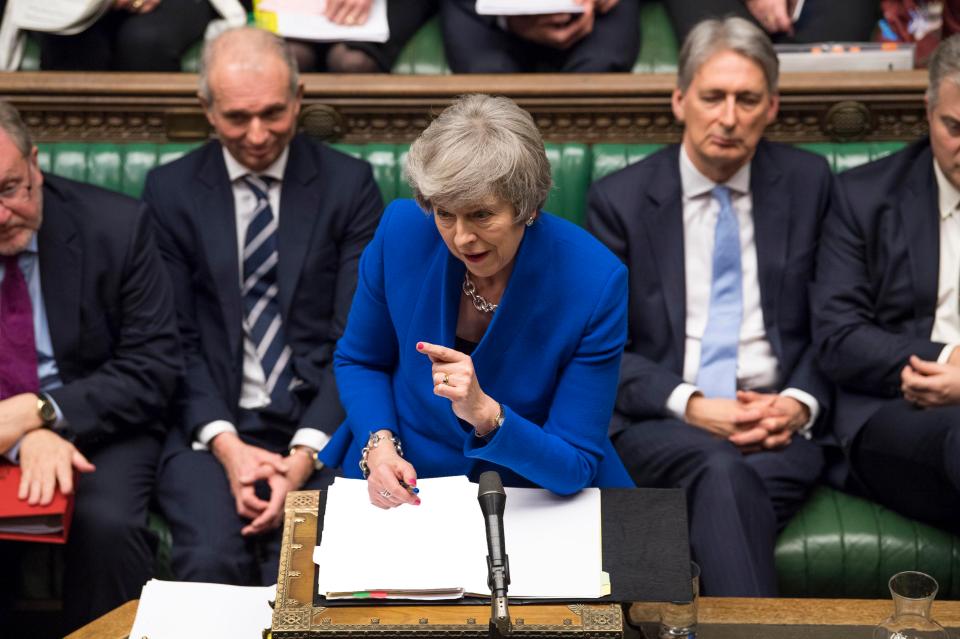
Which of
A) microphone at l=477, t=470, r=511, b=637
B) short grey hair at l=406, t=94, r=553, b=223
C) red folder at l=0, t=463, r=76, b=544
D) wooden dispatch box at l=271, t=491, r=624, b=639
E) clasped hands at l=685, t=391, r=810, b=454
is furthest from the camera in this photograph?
clasped hands at l=685, t=391, r=810, b=454

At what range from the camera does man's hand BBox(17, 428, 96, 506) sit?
279cm

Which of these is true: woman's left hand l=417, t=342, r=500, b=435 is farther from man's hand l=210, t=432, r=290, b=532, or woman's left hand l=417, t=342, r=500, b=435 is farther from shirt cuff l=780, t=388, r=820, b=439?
shirt cuff l=780, t=388, r=820, b=439

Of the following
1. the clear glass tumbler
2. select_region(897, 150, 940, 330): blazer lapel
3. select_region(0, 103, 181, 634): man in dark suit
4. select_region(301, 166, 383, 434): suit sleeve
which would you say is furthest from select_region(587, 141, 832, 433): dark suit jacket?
the clear glass tumbler

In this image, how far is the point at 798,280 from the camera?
333 centimetres

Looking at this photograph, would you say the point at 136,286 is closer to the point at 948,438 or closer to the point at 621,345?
the point at 621,345

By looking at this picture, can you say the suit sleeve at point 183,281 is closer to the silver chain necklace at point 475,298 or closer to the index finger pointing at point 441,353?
the silver chain necklace at point 475,298

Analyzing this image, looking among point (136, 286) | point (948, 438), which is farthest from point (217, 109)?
point (948, 438)

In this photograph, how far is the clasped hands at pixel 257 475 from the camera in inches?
120

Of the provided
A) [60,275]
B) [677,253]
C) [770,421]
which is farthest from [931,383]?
[60,275]

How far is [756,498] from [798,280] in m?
0.64

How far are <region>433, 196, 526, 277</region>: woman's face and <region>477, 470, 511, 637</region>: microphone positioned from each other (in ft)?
1.77

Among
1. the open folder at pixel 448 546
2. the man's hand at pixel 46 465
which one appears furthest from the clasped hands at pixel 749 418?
the man's hand at pixel 46 465

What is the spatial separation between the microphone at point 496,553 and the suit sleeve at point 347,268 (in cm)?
147

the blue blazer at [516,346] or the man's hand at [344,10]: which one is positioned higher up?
the man's hand at [344,10]
